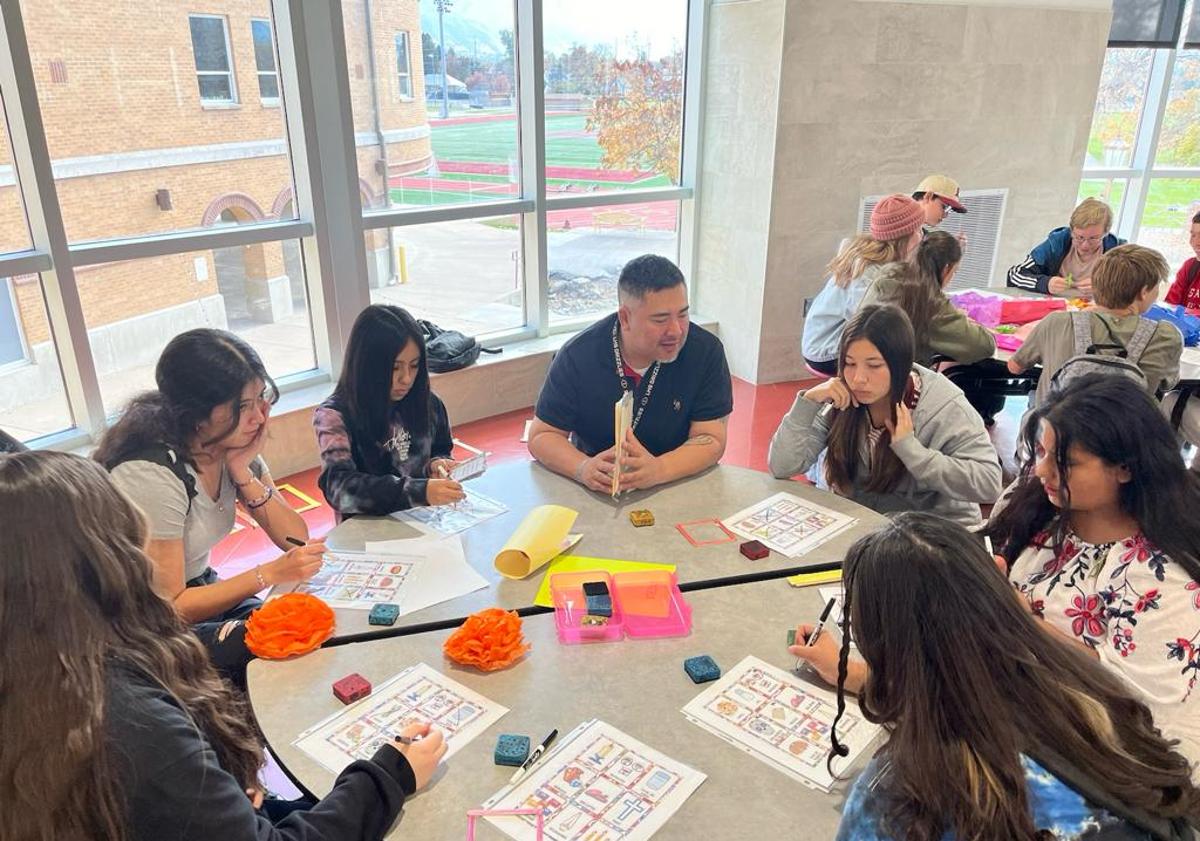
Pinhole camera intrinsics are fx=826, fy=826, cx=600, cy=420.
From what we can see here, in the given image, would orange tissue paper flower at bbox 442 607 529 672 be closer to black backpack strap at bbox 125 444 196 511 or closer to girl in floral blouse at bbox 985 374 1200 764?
black backpack strap at bbox 125 444 196 511

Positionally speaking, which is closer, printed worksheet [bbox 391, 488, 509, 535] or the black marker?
the black marker

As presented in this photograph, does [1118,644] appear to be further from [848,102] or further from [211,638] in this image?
[848,102]

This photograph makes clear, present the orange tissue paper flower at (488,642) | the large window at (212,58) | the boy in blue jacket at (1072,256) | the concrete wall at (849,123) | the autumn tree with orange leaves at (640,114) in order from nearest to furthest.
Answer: the orange tissue paper flower at (488,642) < the large window at (212,58) < the boy in blue jacket at (1072,256) < the concrete wall at (849,123) < the autumn tree with orange leaves at (640,114)

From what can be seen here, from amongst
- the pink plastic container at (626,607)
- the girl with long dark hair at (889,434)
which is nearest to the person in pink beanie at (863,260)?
the girl with long dark hair at (889,434)

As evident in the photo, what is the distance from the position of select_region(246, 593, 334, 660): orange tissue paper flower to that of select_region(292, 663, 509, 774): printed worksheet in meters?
0.21

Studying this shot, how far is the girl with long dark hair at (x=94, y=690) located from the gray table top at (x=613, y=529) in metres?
0.58

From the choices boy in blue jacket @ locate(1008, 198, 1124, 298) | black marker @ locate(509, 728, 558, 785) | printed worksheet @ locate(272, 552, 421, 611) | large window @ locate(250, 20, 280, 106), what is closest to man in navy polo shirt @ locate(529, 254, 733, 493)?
printed worksheet @ locate(272, 552, 421, 611)

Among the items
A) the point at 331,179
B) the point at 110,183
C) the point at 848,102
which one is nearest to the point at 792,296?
the point at 848,102

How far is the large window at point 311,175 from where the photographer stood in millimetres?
3561

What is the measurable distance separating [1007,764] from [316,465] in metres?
3.92

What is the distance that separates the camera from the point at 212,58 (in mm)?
3869

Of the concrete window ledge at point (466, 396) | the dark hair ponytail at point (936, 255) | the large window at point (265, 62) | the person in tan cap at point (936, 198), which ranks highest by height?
the large window at point (265, 62)

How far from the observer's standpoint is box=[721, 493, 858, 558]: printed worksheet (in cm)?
205

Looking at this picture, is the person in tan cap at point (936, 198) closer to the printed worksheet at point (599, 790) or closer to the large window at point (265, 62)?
the large window at point (265, 62)
